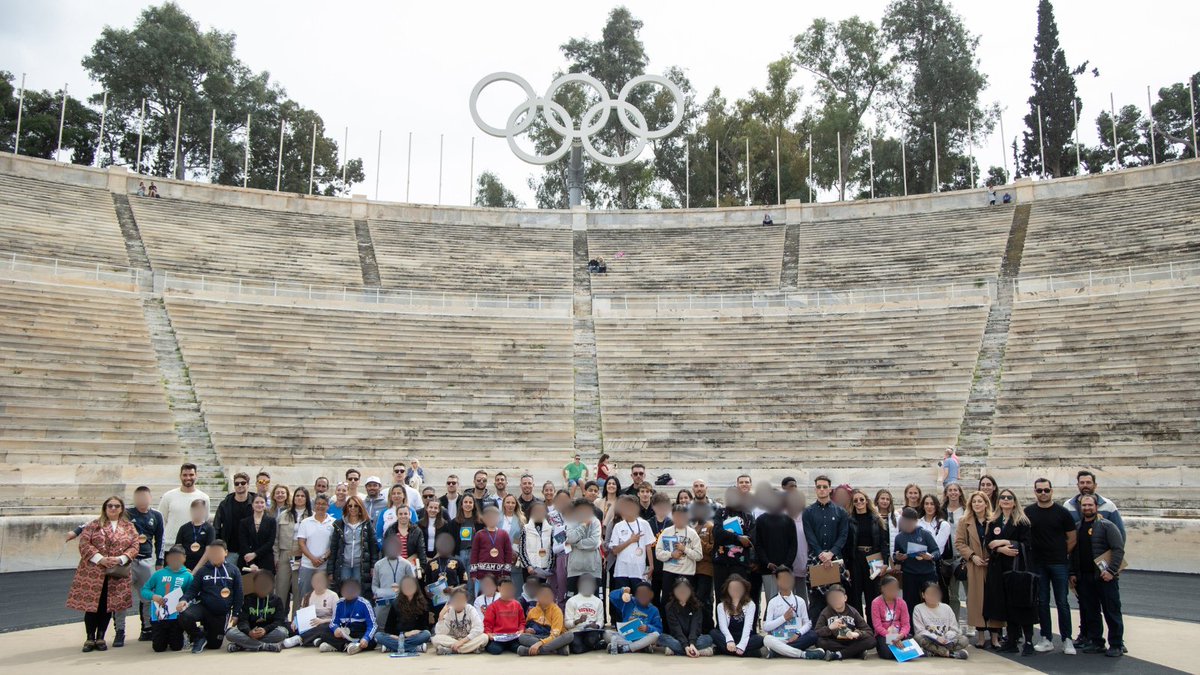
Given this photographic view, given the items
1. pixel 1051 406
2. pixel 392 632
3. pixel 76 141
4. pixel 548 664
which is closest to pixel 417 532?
pixel 392 632

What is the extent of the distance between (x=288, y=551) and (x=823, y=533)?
5.32m

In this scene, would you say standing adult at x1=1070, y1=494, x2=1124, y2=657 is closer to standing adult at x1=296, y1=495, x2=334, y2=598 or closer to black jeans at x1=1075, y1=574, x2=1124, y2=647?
black jeans at x1=1075, y1=574, x2=1124, y2=647

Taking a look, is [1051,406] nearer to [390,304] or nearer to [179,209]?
[390,304]

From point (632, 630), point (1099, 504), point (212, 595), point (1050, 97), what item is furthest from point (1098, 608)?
point (1050, 97)

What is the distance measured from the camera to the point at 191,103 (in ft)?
162

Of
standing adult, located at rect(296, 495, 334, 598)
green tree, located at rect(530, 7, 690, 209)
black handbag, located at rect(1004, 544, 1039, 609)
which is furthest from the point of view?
green tree, located at rect(530, 7, 690, 209)

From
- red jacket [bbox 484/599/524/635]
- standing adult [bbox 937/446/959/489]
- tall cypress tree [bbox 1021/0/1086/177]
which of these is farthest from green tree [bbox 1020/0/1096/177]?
red jacket [bbox 484/599/524/635]

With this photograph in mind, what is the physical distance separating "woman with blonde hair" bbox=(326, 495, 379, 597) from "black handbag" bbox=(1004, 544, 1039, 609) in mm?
6002

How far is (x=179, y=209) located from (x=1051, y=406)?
26431mm

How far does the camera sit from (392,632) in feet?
29.4

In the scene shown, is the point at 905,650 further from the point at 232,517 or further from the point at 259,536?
the point at 232,517

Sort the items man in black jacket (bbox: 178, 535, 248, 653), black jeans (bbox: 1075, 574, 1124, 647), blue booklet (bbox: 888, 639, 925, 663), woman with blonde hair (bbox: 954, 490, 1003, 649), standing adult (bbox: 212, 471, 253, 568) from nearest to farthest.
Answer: blue booklet (bbox: 888, 639, 925, 663) → black jeans (bbox: 1075, 574, 1124, 647) → man in black jacket (bbox: 178, 535, 248, 653) → woman with blonde hair (bbox: 954, 490, 1003, 649) → standing adult (bbox: 212, 471, 253, 568)

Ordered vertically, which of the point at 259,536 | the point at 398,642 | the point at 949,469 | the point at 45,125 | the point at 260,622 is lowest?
the point at 398,642

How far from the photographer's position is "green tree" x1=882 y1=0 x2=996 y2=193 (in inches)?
1973
